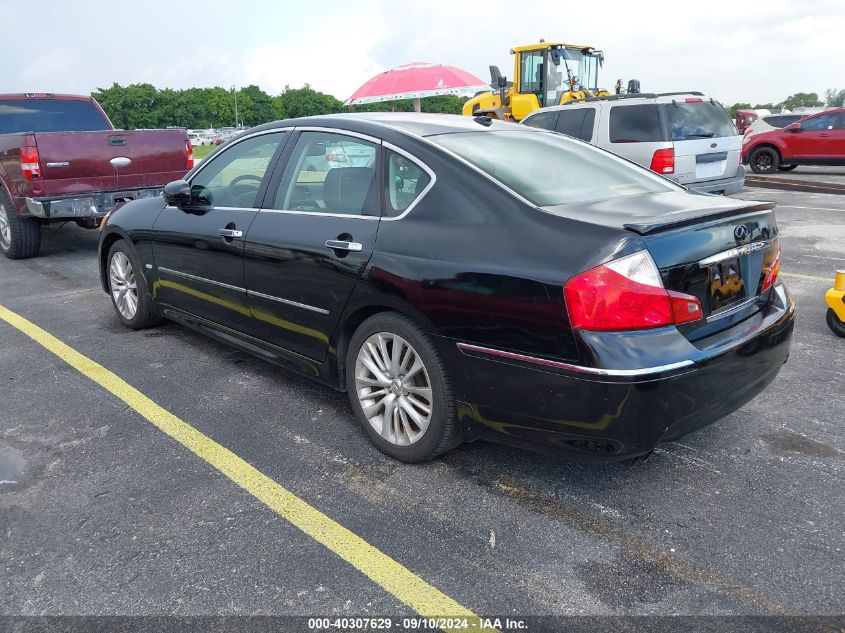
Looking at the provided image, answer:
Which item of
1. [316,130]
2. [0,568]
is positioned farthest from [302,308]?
[0,568]

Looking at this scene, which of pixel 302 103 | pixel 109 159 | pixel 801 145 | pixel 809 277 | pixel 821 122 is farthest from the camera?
pixel 302 103

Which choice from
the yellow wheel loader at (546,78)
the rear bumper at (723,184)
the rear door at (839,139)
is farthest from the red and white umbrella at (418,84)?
the rear bumper at (723,184)

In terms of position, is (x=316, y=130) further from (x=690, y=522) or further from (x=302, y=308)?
(x=690, y=522)

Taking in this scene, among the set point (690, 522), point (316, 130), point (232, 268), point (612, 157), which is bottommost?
point (690, 522)

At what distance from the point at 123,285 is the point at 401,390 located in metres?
3.12

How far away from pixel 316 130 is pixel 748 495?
2.75 m

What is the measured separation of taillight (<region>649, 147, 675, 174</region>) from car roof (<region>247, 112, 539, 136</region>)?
5881mm

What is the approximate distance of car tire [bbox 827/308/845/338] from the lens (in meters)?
4.92

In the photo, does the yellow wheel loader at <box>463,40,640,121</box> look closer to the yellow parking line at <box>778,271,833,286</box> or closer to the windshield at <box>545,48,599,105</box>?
the windshield at <box>545,48,599,105</box>

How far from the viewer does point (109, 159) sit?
Answer: 8.16m

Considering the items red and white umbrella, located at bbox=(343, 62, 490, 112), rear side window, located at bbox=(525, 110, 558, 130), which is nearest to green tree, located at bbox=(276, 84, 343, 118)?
red and white umbrella, located at bbox=(343, 62, 490, 112)

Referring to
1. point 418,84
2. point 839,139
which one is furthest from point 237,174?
point 418,84

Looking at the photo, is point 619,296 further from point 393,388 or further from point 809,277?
point 809,277

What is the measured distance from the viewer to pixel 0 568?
102 inches
